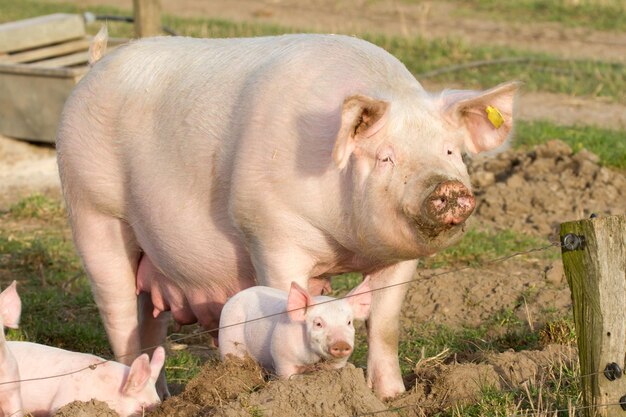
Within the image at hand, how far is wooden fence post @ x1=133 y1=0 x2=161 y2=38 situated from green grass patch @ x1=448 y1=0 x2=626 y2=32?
9727 millimetres

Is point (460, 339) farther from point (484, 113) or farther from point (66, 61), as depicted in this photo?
point (66, 61)

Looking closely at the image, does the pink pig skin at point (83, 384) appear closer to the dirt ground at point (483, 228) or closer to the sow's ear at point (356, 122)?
the dirt ground at point (483, 228)

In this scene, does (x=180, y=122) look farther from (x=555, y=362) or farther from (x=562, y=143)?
(x=562, y=143)

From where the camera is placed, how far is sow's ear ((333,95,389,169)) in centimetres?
545

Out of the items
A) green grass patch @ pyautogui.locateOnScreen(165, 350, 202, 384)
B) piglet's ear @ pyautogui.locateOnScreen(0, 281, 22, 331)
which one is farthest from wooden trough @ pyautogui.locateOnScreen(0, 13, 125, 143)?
piglet's ear @ pyautogui.locateOnScreen(0, 281, 22, 331)

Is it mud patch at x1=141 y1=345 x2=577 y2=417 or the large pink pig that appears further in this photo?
the large pink pig

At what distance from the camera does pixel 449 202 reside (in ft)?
17.4

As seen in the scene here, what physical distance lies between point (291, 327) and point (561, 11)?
17690 millimetres

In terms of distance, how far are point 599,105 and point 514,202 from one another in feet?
14.6

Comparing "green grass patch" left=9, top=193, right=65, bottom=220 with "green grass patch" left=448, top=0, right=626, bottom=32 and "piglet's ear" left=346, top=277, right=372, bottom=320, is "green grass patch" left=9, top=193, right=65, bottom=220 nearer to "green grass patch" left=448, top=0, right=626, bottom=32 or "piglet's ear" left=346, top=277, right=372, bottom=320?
"piglet's ear" left=346, top=277, right=372, bottom=320

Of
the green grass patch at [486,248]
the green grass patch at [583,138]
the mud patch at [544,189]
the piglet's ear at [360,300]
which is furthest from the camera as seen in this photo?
the green grass patch at [583,138]

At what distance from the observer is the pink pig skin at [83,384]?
5598 millimetres

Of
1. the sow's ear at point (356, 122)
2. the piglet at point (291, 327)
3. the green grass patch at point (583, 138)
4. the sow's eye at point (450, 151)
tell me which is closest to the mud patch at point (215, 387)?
the piglet at point (291, 327)

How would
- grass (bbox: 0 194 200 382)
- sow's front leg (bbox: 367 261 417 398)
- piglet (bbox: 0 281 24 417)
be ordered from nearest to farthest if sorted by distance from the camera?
1. piglet (bbox: 0 281 24 417)
2. sow's front leg (bbox: 367 261 417 398)
3. grass (bbox: 0 194 200 382)
